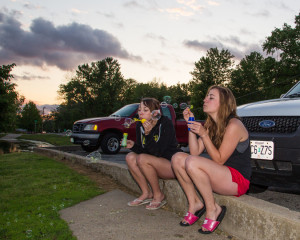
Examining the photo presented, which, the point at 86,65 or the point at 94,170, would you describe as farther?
the point at 86,65

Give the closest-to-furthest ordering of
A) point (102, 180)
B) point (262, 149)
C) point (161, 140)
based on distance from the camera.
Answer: point (262, 149) → point (161, 140) → point (102, 180)

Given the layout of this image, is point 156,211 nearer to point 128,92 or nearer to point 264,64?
point 264,64

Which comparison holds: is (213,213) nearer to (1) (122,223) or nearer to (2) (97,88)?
(1) (122,223)

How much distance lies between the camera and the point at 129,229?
10.8 ft

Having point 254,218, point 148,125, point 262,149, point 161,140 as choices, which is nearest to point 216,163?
point 254,218

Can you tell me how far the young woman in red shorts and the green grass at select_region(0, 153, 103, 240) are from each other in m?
1.30

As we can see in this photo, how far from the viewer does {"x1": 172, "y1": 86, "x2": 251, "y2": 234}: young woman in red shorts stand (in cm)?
306

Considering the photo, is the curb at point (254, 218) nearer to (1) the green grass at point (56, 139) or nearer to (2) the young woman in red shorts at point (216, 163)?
(2) the young woman in red shorts at point (216, 163)

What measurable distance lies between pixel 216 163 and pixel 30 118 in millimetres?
132774

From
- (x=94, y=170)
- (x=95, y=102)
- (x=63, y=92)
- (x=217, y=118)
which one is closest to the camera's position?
(x=217, y=118)

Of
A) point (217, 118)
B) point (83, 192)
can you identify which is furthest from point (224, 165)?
point (83, 192)

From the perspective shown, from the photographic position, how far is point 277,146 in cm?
359

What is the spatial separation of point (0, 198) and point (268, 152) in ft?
12.3

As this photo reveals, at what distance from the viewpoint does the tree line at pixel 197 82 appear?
107 feet
